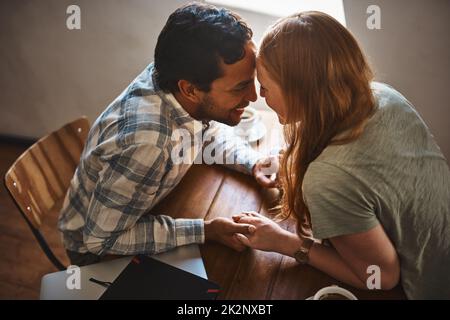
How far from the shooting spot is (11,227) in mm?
2229

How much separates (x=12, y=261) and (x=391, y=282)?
1826 millimetres

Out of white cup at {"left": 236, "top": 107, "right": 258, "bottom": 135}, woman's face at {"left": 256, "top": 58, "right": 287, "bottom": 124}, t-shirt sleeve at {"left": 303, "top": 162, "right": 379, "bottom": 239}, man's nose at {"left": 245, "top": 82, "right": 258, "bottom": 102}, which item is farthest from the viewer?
white cup at {"left": 236, "top": 107, "right": 258, "bottom": 135}

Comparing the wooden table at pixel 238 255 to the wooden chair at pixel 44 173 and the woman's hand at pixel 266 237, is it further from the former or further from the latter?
the wooden chair at pixel 44 173

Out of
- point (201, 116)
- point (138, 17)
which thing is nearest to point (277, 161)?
point (201, 116)

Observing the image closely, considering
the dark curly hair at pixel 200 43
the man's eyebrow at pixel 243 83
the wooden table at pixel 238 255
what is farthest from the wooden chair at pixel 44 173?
the man's eyebrow at pixel 243 83

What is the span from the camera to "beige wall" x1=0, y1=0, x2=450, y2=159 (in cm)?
145

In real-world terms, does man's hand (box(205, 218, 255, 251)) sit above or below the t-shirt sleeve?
below

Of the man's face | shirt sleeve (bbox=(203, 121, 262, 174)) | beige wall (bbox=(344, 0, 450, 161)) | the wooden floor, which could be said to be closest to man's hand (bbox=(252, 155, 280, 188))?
shirt sleeve (bbox=(203, 121, 262, 174))

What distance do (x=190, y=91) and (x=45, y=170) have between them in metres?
0.62

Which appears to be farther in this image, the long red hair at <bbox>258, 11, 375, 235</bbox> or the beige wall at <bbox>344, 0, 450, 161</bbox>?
the beige wall at <bbox>344, 0, 450, 161</bbox>

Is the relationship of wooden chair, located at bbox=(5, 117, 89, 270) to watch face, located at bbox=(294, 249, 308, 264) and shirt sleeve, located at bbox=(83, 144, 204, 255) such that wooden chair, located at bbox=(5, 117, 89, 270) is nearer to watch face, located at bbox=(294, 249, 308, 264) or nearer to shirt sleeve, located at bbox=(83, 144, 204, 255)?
shirt sleeve, located at bbox=(83, 144, 204, 255)

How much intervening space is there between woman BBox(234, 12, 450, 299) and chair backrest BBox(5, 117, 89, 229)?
81 centimetres

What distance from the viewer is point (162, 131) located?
3.75 feet

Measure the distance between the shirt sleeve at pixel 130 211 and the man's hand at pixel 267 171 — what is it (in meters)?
0.27
